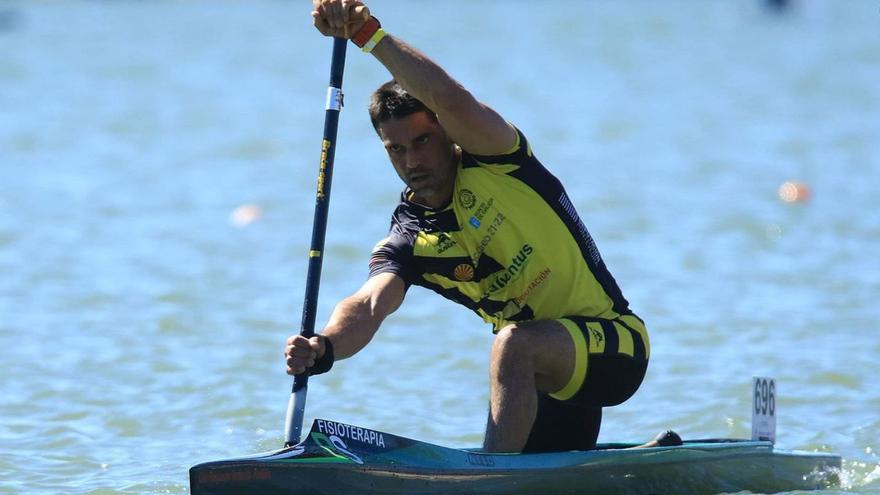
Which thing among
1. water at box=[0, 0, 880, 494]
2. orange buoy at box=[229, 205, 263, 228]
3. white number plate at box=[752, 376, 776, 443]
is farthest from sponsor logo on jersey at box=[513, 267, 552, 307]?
orange buoy at box=[229, 205, 263, 228]

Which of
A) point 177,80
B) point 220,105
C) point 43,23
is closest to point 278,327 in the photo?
point 220,105

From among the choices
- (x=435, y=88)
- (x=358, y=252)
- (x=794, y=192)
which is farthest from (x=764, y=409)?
(x=794, y=192)

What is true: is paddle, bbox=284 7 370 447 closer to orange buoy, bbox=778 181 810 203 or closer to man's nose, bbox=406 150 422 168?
man's nose, bbox=406 150 422 168

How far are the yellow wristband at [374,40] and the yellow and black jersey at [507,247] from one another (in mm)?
606

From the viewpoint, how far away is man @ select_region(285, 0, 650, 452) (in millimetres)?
5418

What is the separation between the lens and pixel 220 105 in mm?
28109

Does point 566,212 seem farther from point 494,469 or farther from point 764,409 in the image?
point 764,409

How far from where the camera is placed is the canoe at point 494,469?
5.06 m

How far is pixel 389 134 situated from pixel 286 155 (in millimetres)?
15954

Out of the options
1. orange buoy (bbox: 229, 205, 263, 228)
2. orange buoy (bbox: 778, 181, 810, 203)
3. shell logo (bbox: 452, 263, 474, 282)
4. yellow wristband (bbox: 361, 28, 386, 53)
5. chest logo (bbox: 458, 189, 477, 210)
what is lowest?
shell logo (bbox: 452, 263, 474, 282)

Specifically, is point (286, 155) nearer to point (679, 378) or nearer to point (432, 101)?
point (679, 378)

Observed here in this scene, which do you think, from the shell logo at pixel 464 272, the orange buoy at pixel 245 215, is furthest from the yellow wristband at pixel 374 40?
the orange buoy at pixel 245 215

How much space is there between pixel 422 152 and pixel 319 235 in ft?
1.88

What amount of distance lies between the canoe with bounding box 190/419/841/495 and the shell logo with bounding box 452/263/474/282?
0.70 meters
